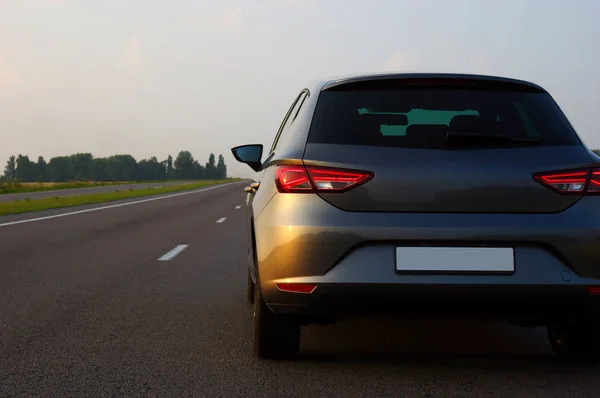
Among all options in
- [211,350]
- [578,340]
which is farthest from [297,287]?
[578,340]

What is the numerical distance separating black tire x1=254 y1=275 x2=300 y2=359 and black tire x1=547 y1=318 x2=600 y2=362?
1577mm

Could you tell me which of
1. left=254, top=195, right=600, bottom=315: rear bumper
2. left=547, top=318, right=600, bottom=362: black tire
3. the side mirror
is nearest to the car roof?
left=254, top=195, right=600, bottom=315: rear bumper

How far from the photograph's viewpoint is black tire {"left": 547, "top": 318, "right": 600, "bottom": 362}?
4410mm

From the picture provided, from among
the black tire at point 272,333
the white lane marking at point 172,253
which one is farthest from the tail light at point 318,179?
the white lane marking at point 172,253

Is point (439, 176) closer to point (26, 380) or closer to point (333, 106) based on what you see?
point (333, 106)

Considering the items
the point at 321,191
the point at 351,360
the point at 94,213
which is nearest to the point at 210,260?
the point at 351,360

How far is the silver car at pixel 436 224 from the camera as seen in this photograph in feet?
12.6

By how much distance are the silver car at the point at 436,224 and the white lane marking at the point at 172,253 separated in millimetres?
6143

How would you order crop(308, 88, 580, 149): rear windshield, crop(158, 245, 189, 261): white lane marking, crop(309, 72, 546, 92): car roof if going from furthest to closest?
crop(158, 245, 189, 261): white lane marking < crop(309, 72, 546, 92): car roof < crop(308, 88, 580, 149): rear windshield

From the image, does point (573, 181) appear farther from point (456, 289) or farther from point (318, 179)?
point (318, 179)

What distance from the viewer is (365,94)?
4.34 m

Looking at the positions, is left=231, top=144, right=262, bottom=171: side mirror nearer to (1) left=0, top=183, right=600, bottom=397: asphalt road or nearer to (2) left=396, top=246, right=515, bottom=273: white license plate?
(1) left=0, top=183, right=600, bottom=397: asphalt road

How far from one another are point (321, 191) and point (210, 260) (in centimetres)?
616

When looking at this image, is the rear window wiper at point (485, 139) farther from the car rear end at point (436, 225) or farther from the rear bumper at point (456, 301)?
the rear bumper at point (456, 301)
